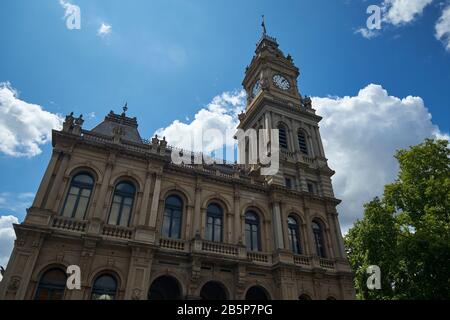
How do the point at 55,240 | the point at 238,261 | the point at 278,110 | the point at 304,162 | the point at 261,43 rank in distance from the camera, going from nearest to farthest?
the point at 55,240 → the point at 238,261 → the point at 304,162 → the point at 278,110 → the point at 261,43

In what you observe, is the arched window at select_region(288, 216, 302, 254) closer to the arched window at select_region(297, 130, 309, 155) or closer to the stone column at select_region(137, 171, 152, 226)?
the arched window at select_region(297, 130, 309, 155)

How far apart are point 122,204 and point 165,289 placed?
21.2ft

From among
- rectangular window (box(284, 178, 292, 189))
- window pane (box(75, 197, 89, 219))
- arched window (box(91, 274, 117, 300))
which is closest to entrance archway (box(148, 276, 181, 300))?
arched window (box(91, 274, 117, 300))

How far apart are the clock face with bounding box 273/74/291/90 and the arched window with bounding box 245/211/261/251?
17.4 meters

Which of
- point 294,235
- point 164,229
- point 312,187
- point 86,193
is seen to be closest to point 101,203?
point 86,193

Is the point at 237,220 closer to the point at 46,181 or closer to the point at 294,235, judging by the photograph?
the point at 294,235

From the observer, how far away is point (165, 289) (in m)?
20.6

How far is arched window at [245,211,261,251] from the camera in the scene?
24234 millimetres

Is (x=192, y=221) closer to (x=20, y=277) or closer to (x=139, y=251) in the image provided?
(x=139, y=251)

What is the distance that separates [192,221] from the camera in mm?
22562

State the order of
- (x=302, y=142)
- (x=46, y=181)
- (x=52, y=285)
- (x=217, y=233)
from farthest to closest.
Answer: (x=302, y=142)
(x=217, y=233)
(x=46, y=181)
(x=52, y=285)

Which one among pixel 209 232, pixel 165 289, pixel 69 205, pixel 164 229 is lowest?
pixel 165 289

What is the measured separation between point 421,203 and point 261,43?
91.9 feet
